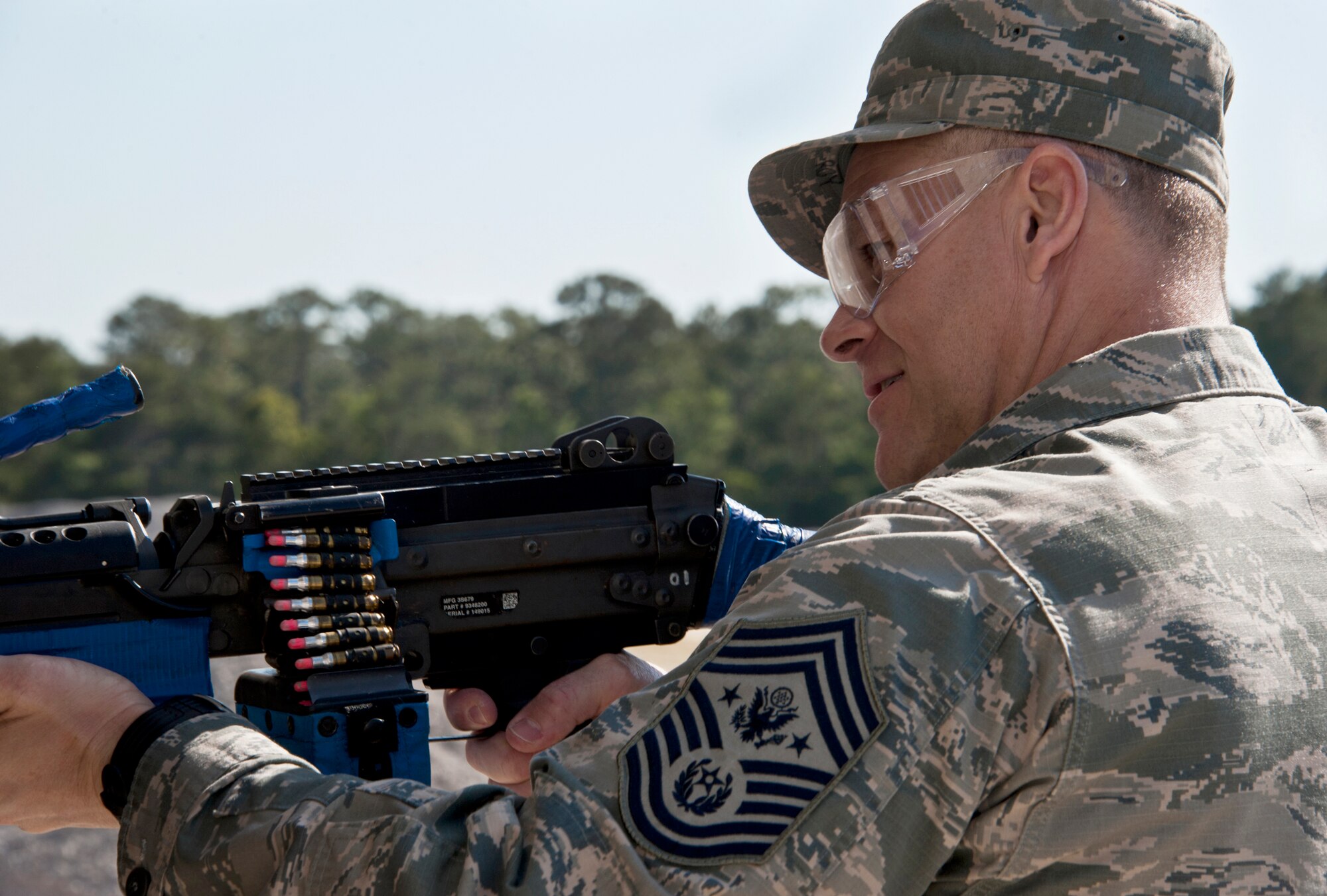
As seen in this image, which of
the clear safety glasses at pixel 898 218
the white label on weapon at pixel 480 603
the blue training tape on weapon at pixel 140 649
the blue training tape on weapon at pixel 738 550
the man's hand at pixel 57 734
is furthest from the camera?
the blue training tape on weapon at pixel 738 550

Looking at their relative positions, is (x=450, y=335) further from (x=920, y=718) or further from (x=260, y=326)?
(x=920, y=718)

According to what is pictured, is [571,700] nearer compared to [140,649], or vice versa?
[140,649]

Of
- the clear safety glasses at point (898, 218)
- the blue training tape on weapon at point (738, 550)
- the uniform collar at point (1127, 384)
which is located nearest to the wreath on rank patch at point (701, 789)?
the uniform collar at point (1127, 384)

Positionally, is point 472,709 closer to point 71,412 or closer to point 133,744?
point 133,744

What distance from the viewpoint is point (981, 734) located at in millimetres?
1825

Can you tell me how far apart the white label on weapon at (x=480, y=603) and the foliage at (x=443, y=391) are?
41979 millimetres

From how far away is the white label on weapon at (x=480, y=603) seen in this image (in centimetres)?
336

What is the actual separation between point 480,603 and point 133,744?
1112 millimetres

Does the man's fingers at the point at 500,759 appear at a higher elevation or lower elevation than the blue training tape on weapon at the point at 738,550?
lower

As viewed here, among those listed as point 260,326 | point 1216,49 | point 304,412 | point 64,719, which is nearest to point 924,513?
point 1216,49

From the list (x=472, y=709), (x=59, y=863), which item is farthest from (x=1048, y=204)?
(x=59, y=863)

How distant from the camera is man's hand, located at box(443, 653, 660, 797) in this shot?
3.45 meters

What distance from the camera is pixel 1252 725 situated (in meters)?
1.89

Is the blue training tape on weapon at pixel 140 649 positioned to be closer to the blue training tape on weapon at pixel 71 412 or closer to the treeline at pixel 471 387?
the blue training tape on weapon at pixel 71 412
